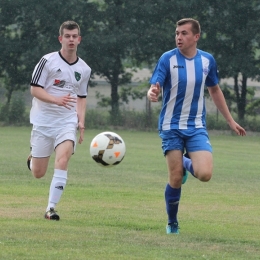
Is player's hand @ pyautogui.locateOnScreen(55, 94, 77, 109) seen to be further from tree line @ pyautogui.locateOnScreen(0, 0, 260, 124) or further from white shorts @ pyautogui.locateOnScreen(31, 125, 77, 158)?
tree line @ pyautogui.locateOnScreen(0, 0, 260, 124)

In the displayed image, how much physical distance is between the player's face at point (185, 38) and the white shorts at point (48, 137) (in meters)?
1.61

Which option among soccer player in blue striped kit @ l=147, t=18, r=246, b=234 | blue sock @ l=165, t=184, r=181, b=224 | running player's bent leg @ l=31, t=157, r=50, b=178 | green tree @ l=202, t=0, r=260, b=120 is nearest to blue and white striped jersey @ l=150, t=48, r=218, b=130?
soccer player in blue striped kit @ l=147, t=18, r=246, b=234

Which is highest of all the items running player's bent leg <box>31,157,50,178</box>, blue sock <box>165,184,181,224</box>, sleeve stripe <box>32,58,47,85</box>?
A: sleeve stripe <box>32,58,47,85</box>

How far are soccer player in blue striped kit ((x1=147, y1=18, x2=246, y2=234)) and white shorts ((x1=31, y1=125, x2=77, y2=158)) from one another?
1.20m

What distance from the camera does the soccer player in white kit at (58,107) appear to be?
28.1 feet

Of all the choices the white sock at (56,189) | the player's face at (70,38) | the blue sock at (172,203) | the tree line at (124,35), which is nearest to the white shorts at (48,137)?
the white sock at (56,189)

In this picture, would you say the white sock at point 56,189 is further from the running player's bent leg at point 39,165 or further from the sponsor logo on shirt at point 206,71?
the sponsor logo on shirt at point 206,71

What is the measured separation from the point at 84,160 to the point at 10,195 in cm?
755

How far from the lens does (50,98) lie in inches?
333

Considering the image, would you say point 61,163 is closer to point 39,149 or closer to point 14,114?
point 39,149

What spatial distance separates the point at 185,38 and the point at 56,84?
1.65 meters

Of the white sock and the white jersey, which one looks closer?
the white sock

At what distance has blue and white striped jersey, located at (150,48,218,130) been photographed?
309 inches

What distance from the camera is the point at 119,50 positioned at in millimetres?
38125
